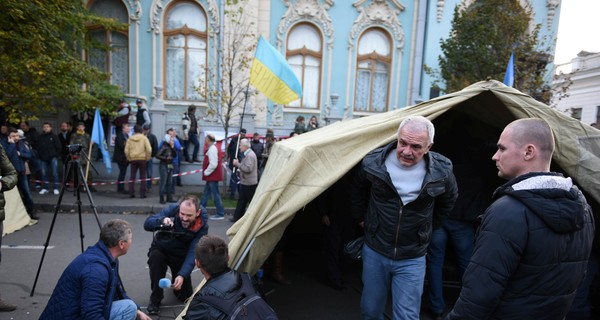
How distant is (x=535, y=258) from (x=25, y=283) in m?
5.65

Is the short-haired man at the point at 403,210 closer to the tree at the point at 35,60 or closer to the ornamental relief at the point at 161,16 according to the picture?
the tree at the point at 35,60

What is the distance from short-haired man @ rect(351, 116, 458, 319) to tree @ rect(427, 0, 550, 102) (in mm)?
9898

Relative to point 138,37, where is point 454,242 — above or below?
below

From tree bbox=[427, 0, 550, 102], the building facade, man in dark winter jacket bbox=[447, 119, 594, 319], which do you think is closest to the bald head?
man in dark winter jacket bbox=[447, 119, 594, 319]

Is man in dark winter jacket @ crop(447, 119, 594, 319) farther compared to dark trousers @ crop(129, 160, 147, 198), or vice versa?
dark trousers @ crop(129, 160, 147, 198)

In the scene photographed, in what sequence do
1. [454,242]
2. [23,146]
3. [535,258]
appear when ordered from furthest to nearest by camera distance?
[23,146]
[454,242]
[535,258]

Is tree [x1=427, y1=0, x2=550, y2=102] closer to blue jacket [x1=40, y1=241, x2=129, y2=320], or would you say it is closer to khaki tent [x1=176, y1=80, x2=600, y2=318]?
khaki tent [x1=176, y1=80, x2=600, y2=318]

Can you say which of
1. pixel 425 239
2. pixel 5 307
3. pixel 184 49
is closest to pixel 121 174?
pixel 184 49

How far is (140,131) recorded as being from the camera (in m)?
10.1

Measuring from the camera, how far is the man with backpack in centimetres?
241

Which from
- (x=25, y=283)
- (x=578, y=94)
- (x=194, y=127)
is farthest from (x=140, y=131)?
(x=578, y=94)

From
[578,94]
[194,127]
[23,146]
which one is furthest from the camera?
[578,94]

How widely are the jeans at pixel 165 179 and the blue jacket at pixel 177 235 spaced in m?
5.34

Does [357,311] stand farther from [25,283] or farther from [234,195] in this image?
[234,195]
